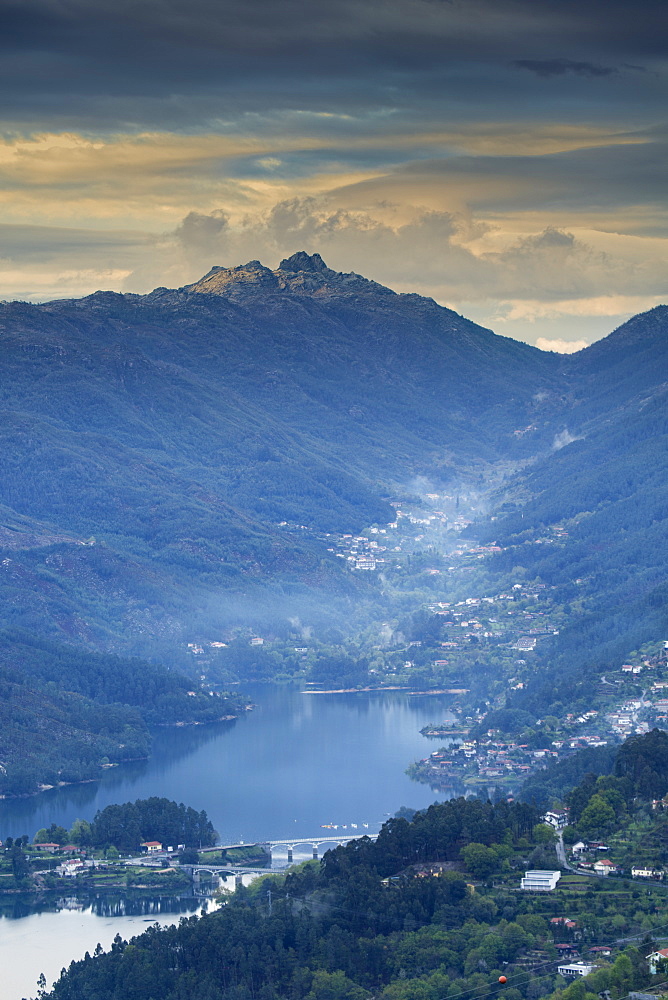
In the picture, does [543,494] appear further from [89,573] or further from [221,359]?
[221,359]

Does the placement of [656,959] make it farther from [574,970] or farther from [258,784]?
[258,784]

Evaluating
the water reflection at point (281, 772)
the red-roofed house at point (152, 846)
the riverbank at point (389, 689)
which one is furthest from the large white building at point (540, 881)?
the riverbank at point (389, 689)

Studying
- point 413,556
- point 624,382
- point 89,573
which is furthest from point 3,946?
point 624,382

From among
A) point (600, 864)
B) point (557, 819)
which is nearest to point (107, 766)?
point (557, 819)

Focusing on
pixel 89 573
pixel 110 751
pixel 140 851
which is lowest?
pixel 140 851

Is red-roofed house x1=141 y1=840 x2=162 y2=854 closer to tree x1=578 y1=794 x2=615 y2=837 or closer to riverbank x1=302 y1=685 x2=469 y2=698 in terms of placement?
tree x1=578 y1=794 x2=615 y2=837

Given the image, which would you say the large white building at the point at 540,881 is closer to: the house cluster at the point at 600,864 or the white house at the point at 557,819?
the house cluster at the point at 600,864
